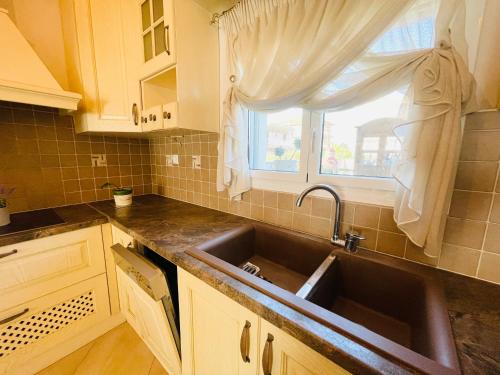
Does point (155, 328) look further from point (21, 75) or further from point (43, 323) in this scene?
point (21, 75)

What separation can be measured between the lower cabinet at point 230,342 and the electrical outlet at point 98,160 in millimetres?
1395

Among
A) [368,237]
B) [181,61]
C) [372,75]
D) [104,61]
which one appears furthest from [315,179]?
[104,61]

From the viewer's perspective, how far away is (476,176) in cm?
67

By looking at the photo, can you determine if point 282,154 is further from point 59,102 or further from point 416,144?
point 59,102

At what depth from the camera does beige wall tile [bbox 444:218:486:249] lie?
686 millimetres

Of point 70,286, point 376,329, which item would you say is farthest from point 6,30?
point 376,329

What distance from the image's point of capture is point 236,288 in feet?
2.05

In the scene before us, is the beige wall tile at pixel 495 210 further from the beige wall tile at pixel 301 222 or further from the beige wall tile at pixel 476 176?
the beige wall tile at pixel 301 222

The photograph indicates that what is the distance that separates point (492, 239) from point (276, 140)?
3.19 ft

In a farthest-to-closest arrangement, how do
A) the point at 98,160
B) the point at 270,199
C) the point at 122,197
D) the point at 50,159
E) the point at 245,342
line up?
the point at 98,160, the point at 122,197, the point at 50,159, the point at 270,199, the point at 245,342

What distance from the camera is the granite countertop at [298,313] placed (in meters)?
0.42

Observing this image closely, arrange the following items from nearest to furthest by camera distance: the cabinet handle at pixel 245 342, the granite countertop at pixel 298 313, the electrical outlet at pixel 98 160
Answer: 1. the granite countertop at pixel 298 313
2. the cabinet handle at pixel 245 342
3. the electrical outlet at pixel 98 160

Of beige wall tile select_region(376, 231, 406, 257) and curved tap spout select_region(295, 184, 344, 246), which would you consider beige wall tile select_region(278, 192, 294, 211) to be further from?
beige wall tile select_region(376, 231, 406, 257)

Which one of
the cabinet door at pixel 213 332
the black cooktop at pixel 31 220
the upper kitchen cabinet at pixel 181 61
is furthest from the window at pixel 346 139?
the black cooktop at pixel 31 220
